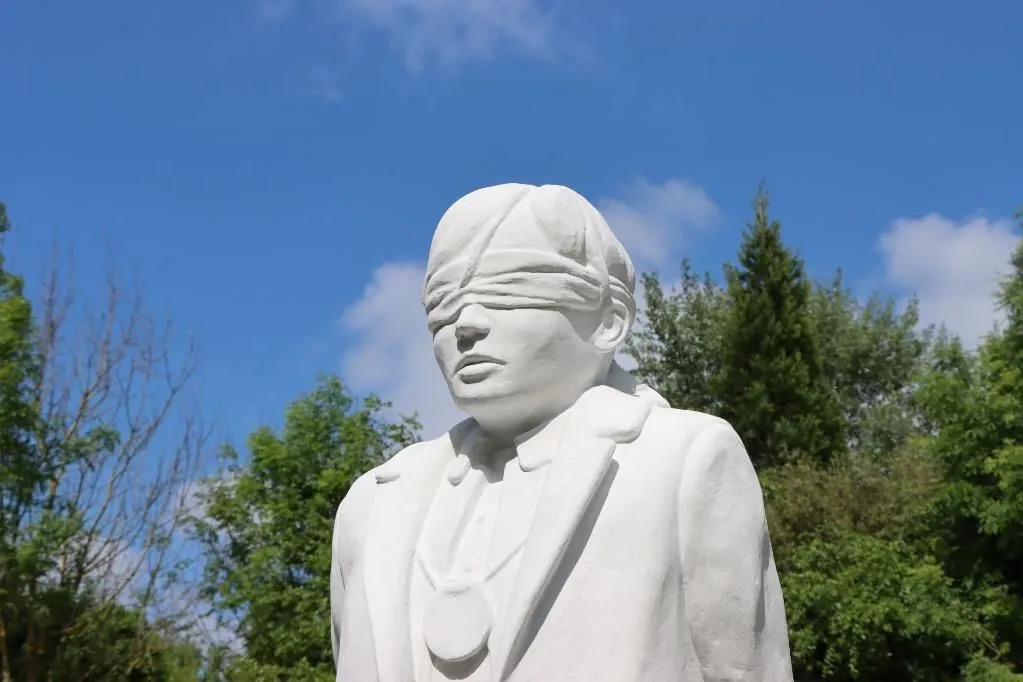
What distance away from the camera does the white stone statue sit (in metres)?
3.56

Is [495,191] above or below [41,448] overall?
below

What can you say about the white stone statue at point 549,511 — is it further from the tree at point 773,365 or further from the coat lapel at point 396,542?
the tree at point 773,365

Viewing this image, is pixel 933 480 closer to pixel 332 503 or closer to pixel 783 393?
pixel 783 393

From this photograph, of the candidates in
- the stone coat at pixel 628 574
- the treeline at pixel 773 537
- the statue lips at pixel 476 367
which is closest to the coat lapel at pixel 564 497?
the stone coat at pixel 628 574

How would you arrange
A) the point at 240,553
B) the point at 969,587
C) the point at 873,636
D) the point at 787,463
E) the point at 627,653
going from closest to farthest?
the point at 627,653, the point at 873,636, the point at 969,587, the point at 240,553, the point at 787,463

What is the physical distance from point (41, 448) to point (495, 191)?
602 inches

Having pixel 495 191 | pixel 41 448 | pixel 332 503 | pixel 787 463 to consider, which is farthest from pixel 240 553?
pixel 495 191

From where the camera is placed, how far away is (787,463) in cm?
2334

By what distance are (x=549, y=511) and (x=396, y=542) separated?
655 mm

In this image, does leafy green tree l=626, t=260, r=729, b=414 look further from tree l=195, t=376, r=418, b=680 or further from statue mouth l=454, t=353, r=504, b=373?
statue mouth l=454, t=353, r=504, b=373

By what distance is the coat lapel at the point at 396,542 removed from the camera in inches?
146

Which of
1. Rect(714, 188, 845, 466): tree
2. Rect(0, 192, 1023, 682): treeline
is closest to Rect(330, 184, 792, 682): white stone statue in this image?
Rect(0, 192, 1023, 682): treeline

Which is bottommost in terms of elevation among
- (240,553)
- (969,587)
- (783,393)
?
(969,587)

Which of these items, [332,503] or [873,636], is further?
[332,503]
